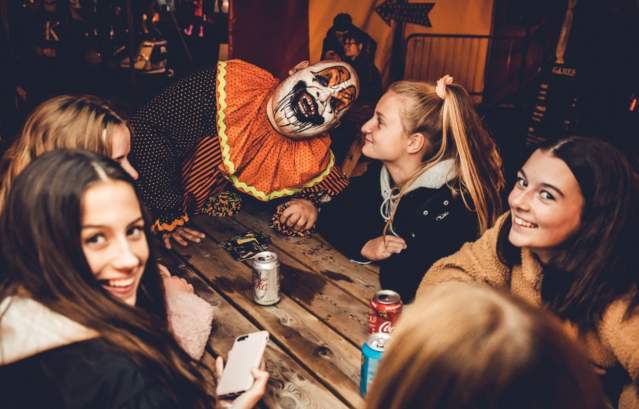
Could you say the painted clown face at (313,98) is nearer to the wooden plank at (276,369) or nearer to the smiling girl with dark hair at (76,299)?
the wooden plank at (276,369)

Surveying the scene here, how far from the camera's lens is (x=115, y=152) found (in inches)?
66.6

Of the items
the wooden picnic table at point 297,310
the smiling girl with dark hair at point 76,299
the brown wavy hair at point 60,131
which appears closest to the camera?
the smiling girl with dark hair at point 76,299

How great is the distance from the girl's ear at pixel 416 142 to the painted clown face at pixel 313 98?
1.55ft

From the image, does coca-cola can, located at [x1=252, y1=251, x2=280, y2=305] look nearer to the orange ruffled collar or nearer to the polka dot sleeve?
the polka dot sleeve

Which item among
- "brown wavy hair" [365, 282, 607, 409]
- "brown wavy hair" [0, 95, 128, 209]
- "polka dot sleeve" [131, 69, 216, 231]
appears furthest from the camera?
"polka dot sleeve" [131, 69, 216, 231]

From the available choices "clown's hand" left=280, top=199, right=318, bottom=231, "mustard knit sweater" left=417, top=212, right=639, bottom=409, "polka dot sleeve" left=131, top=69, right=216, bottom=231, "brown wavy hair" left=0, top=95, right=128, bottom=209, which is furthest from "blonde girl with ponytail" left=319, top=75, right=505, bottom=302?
"brown wavy hair" left=0, top=95, right=128, bottom=209

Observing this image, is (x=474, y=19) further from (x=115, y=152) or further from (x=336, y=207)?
(x=115, y=152)

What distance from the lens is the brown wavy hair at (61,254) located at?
0.98 m

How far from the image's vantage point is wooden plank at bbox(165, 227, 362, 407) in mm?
1460

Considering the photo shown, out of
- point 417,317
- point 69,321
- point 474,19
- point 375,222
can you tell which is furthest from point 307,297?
point 474,19

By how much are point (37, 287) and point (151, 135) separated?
Result: 1.50 m

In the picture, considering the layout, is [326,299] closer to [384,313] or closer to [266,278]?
[266,278]

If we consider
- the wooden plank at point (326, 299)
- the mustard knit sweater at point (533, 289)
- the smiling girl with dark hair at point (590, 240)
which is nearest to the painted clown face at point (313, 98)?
the wooden plank at point (326, 299)

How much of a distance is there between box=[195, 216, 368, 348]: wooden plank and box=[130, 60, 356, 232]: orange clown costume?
0.56 metres
